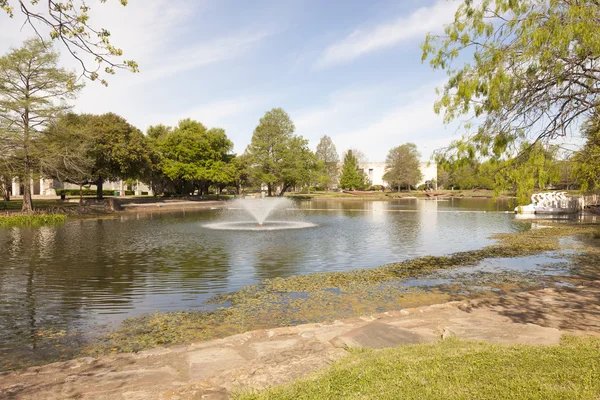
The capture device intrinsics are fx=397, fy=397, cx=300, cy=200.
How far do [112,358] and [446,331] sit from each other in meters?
6.27

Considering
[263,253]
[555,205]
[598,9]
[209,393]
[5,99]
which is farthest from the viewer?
[555,205]

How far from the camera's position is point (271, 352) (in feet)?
23.0

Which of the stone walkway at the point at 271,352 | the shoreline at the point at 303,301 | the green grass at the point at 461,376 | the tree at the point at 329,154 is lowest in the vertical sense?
the shoreline at the point at 303,301

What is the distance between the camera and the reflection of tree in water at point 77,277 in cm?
951

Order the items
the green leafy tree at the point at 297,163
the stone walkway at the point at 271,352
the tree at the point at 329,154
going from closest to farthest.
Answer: the stone walkway at the point at 271,352, the green leafy tree at the point at 297,163, the tree at the point at 329,154

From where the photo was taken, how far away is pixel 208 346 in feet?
25.0

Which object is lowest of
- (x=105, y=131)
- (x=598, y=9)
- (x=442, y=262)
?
(x=442, y=262)

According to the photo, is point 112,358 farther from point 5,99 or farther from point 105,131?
point 105,131

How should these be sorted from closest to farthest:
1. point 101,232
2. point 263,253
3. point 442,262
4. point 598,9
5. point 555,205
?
point 598,9
point 442,262
point 263,253
point 101,232
point 555,205

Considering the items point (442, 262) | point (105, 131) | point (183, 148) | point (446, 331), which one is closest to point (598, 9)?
point (446, 331)

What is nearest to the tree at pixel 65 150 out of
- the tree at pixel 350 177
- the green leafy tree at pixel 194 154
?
the green leafy tree at pixel 194 154

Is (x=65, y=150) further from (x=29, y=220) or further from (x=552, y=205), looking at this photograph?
(x=552, y=205)

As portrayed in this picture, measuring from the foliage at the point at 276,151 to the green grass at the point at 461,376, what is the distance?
74.0 meters

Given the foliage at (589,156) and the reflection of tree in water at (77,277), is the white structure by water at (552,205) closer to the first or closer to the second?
the foliage at (589,156)
